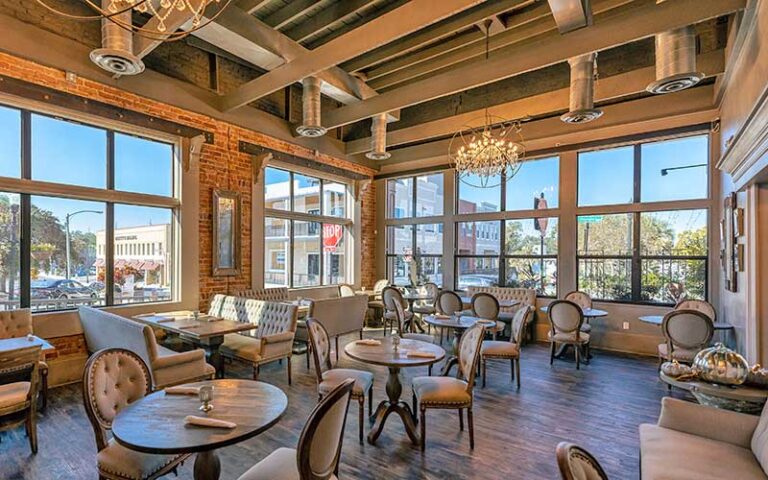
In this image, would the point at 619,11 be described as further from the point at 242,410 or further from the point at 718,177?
the point at 242,410

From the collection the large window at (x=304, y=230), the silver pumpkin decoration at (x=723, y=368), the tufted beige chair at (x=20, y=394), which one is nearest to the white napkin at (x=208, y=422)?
the tufted beige chair at (x=20, y=394)

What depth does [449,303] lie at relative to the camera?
20.8 ft

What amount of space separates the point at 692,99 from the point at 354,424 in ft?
20.5

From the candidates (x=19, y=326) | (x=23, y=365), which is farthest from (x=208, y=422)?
(x=19, y=326)

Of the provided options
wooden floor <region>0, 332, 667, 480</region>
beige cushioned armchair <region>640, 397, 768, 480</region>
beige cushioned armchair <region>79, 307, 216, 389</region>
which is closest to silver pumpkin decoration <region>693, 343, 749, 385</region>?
beige cushioned armchair <region>640, 397, 768, 480</region>

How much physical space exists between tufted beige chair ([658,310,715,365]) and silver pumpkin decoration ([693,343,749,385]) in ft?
7.31

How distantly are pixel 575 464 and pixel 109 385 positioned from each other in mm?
2540

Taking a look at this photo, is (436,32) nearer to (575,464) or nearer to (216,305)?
(216,305)

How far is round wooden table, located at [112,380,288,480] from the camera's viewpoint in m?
1.76

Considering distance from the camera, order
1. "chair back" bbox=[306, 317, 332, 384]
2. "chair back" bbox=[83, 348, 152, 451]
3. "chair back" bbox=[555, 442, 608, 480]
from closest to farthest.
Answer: "chair back" bbox=[555, 442, 608, 480]
"chair back" bbox=[83, 348, 152, 451]
"chair back" bbox=[306, 317, 332, 384]

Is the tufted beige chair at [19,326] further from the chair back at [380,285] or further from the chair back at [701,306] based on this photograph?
the chair back at [701,306]

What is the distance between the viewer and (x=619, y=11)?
4.80m

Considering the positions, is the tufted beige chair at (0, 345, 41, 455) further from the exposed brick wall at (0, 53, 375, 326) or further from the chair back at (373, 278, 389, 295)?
the chair back at (373, 278, 389, 295)

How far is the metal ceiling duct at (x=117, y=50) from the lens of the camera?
11.6 ft
